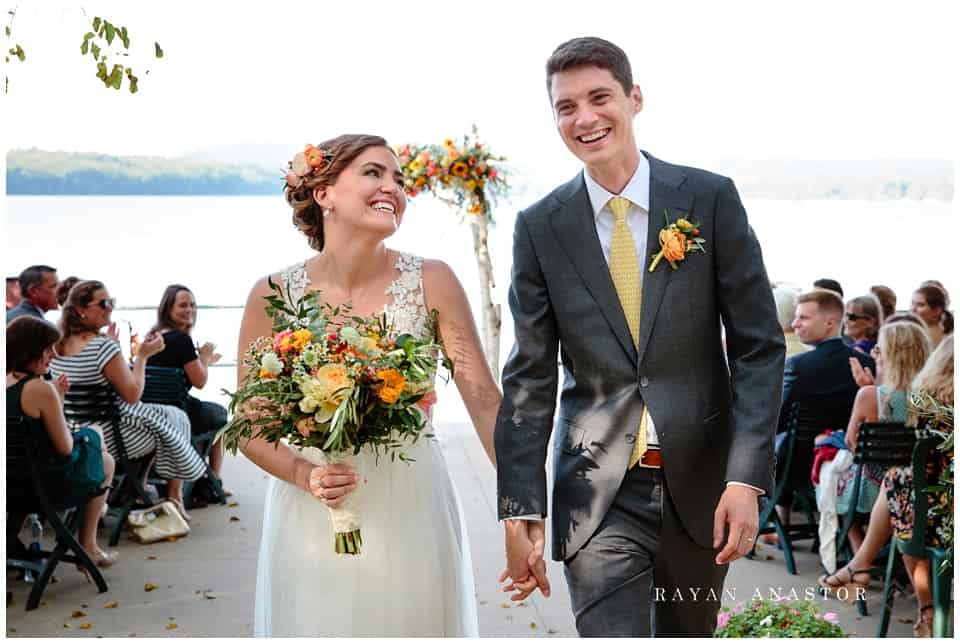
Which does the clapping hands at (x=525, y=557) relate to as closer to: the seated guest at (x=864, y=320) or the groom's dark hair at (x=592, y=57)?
the groom's dark hair at (x=592, y=57)

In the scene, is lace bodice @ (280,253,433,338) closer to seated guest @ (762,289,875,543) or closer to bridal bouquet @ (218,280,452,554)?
bridal bouquet @ (218,280,452,554)

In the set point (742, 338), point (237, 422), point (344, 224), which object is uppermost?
point (344, 224)

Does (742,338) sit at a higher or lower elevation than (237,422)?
higher

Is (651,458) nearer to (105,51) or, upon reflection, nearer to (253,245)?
(105,51)

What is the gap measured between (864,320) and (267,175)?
94.9 ft

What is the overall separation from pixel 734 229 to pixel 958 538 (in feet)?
3.91

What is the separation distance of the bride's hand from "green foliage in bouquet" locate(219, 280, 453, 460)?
10cm

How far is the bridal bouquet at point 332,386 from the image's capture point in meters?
2.70

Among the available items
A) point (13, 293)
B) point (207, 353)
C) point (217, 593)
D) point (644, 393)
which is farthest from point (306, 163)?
point (13, 293)

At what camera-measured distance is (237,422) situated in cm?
286

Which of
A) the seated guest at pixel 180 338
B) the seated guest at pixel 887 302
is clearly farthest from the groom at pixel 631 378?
the seated guest at pixel 887 302

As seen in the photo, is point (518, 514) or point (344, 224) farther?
point (344, 224)

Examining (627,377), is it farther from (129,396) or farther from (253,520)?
(253,520)

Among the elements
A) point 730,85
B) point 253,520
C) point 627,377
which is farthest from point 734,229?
point 730,85
